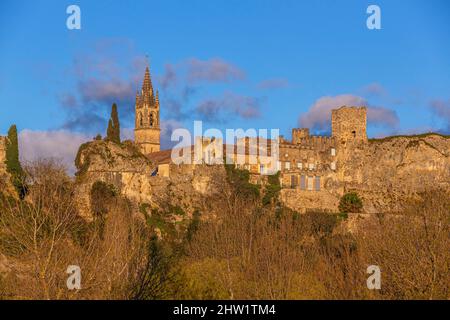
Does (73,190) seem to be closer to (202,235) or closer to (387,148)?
(202,235)

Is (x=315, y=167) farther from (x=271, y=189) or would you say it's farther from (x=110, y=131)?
(x=110, y=131)

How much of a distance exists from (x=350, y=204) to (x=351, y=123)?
1487cm

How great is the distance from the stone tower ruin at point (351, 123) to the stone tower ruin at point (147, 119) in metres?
32.0

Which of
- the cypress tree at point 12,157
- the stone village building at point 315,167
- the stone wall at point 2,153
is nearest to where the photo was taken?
the stone wall at point 2,153

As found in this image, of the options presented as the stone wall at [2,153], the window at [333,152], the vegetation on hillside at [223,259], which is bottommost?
the vegetation on hillside at [223,259]

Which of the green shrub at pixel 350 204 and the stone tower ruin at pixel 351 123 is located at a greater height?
the stone tower ruin at pixel 351 123

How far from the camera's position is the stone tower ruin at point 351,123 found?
9312cm

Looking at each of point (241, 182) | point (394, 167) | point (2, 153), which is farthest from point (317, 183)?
point (2, 153)

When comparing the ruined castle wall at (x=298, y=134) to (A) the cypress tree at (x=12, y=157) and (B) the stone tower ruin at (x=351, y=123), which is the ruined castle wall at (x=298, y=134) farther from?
(A) the cypress tree at (x=12, y=157)

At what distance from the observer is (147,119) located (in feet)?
397

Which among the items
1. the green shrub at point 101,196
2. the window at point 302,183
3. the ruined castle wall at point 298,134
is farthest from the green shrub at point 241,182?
the ruined castle wall at point 298,134
